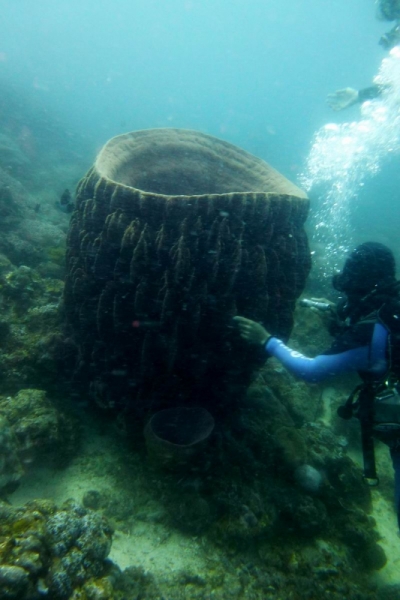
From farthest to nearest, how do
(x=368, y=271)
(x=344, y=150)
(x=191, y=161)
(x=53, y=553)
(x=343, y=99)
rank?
1. (x=344, y=150)
2. (x=343, y=99)
3. (x=191, y=161)
4. (x=368, y=271)
5. (x=53, y=553)

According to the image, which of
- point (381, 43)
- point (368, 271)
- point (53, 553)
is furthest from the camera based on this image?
point (381, 43)

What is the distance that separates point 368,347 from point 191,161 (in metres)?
3.60

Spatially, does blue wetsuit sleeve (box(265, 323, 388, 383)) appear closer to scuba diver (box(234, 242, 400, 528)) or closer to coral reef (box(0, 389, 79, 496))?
scuba diver (box(234, 242, 400, 528))

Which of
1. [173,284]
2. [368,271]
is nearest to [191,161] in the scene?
[173,284]

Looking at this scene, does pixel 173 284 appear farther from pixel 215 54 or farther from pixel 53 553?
pixel 215 54

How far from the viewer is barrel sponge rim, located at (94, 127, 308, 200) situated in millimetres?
4621

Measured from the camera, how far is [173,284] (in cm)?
321

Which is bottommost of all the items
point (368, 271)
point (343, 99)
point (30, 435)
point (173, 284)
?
point (30, 435)

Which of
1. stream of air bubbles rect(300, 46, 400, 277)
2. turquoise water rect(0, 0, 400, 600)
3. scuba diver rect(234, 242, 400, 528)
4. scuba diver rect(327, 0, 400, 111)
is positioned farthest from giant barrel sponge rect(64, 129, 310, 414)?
stream of air bubbles rect(300, 46, 400, 277)

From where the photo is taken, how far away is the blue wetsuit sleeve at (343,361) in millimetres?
2748

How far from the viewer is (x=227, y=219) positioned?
321cm

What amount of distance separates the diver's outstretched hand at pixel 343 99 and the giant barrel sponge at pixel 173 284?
49.7 ft

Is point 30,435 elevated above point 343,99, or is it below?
below

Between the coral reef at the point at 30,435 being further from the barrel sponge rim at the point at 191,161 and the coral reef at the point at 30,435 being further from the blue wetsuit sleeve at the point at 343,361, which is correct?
the barrel sponge rim at the point at 191,161
